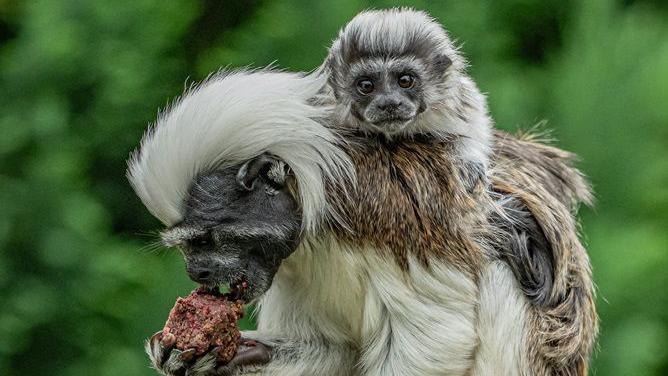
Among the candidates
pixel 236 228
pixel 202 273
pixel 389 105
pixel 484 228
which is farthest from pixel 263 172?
pixel 484 228

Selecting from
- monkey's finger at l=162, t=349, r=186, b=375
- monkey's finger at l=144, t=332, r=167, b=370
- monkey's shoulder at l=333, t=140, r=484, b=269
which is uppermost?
monkey's shoulder at l=333, t=140, r=484, b=269

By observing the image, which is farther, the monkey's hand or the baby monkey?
the baby monkey

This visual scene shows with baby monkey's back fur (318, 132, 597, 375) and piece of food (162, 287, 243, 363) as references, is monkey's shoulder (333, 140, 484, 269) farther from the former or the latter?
piece of food (162, 287, 243, 363)

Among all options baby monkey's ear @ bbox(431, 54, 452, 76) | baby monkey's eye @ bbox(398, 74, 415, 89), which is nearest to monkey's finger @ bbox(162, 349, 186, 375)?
baby monkey's eye @ bbox(398, 74, 415, 89)

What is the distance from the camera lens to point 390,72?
19.4 ft

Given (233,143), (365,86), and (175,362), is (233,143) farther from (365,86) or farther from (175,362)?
(175,362)

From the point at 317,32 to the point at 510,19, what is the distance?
7.55 ft

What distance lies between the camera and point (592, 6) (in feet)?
31.9

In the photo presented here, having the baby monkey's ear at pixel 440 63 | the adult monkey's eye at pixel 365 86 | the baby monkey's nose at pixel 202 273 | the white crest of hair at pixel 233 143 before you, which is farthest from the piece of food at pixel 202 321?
the baby monkey's ear at pixel 440 63

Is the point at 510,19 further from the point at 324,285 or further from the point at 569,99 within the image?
the point at 324,285

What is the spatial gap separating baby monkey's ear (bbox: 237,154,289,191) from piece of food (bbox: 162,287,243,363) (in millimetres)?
509

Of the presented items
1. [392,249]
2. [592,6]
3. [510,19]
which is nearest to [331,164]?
[392,249]

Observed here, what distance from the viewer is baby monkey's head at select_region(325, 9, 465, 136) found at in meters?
5.75

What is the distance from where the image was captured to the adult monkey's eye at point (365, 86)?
588 cm
